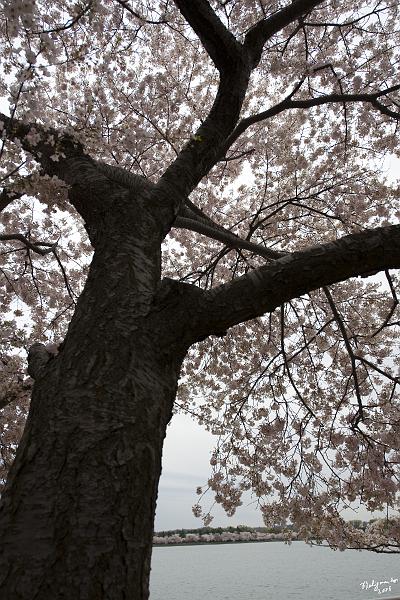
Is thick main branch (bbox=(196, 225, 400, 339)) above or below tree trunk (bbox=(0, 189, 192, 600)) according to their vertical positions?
above

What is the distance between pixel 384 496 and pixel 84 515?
5.10 metres

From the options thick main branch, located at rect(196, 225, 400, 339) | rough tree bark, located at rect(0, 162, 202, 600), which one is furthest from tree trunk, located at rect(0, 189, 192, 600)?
thick main branch, located at rect(196, 225, 400, 339)

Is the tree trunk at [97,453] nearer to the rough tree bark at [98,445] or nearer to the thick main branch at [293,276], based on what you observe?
the rough tree bark at [98,445]

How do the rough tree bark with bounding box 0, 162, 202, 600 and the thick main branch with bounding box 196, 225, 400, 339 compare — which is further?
the thick main branch with bounding box 196, 225, 400, 339

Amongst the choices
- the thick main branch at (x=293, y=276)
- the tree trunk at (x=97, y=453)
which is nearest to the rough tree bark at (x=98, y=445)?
the tree trunk at (x=97, y=453)

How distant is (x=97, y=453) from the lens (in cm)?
155

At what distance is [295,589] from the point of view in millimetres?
19812

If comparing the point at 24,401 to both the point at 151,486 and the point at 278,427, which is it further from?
the point at 151,486

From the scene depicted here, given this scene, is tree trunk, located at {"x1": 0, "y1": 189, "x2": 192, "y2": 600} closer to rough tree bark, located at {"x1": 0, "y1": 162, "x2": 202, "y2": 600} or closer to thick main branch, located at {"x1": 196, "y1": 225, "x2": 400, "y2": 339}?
rough tree bark, located at {"x1": 0, "y1": 162, "x2": 202, "y2": 600}

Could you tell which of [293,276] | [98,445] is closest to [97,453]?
[98,445]

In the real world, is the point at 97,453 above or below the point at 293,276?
below

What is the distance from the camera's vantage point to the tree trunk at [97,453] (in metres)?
1.30

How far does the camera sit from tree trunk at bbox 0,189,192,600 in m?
1.30

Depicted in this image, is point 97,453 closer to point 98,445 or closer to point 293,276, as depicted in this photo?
point 98,445
